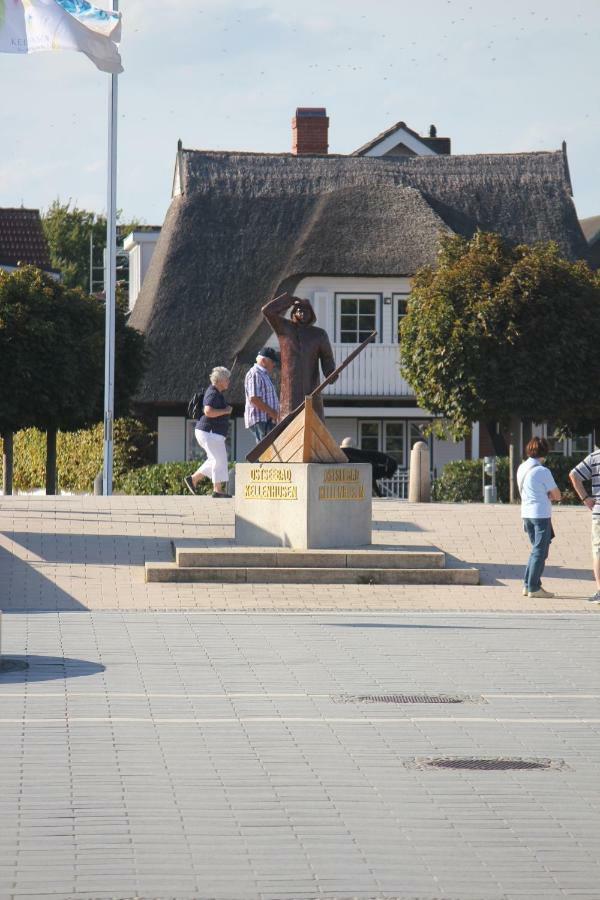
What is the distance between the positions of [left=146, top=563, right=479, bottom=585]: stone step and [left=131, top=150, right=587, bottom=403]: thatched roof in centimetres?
2488

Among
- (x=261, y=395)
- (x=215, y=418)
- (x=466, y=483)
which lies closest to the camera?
(x=261, y=395)

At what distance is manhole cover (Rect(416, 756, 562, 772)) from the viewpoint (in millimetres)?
8531

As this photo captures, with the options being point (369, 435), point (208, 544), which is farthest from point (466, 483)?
point (369, 435)

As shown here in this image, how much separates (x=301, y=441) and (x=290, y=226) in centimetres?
2730

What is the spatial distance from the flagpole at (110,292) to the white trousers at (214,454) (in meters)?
7.74

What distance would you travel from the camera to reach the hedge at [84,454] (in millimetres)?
44344

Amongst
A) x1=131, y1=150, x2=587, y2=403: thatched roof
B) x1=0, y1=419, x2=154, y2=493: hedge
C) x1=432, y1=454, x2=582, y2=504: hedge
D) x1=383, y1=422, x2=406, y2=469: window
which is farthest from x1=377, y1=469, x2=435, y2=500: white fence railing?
x1=432, y1=454, x2=582, y2=504: hedge

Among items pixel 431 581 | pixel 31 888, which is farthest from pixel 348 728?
pixel 431 581

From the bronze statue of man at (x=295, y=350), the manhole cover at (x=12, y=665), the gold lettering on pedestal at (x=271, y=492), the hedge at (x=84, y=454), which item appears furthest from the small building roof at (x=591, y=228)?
the manhole cover at (x=12, y=665)

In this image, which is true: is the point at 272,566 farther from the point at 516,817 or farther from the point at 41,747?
the point at 516,817

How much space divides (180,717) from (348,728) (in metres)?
1.01

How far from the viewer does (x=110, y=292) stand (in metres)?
33.8

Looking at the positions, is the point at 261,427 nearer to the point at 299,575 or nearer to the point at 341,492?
the point at 341,492

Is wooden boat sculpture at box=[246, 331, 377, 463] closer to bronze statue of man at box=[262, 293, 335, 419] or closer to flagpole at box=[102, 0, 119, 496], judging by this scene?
bronze statue of man at box=[262, 293, 335, 419]
